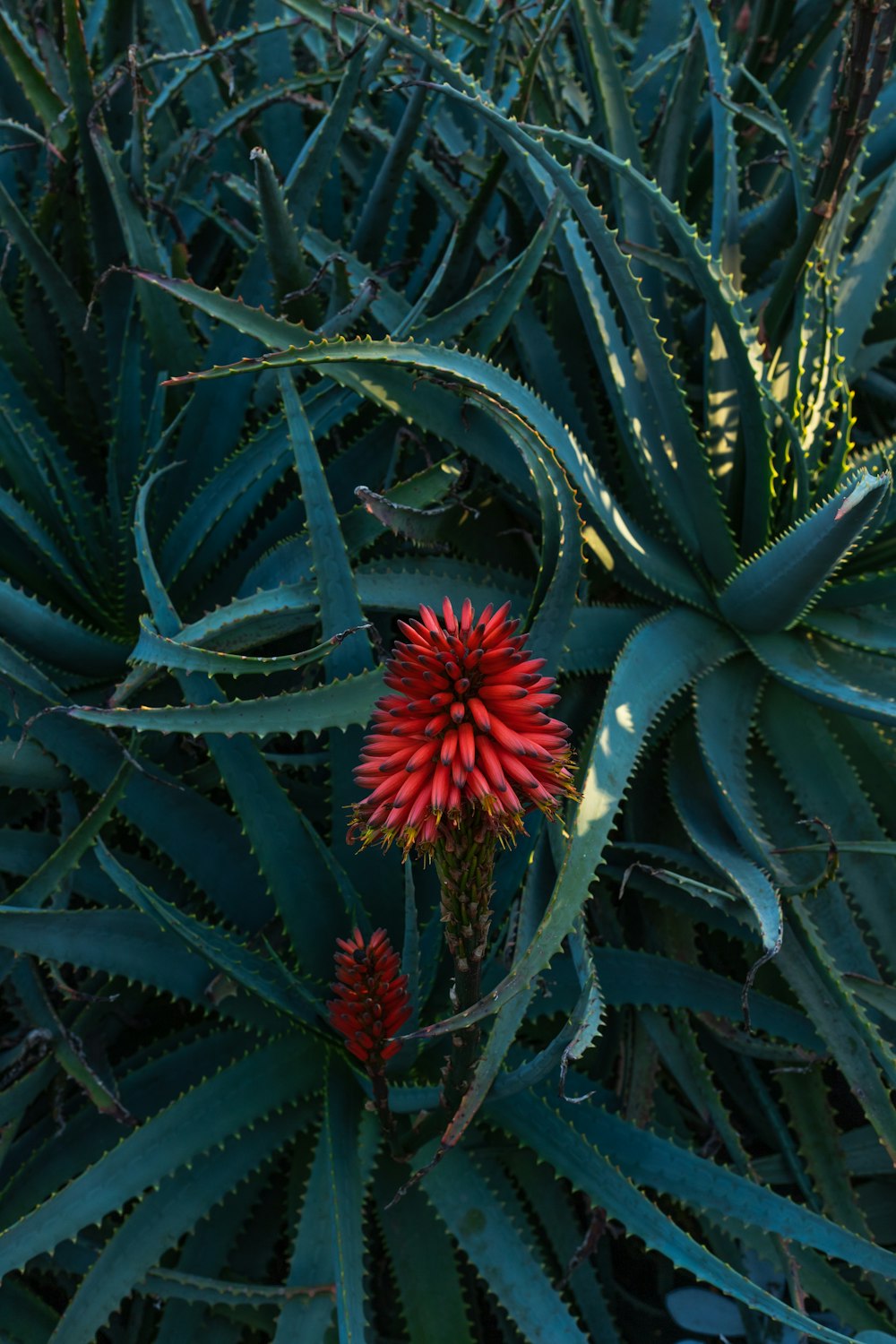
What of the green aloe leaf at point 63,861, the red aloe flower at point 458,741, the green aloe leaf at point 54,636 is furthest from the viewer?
the green aloe leaf at point 54,636

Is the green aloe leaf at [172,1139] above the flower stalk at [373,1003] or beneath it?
beneath

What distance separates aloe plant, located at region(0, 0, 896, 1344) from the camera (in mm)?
1057

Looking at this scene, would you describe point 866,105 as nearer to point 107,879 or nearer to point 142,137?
point 142,137

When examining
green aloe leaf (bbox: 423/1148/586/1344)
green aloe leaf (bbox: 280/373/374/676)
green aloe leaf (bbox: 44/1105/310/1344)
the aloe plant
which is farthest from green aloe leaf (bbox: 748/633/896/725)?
green aloe leaf (bbox: 44/1105/310/1344)

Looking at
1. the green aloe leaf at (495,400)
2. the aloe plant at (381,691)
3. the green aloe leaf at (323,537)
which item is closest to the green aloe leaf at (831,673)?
the aloe plant at (381,691)

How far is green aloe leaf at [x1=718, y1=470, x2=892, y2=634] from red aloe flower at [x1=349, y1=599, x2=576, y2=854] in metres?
0.47

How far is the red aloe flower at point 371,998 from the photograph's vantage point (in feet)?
2.87

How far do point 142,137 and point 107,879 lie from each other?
3.19 feet

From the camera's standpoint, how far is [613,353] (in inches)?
53.0

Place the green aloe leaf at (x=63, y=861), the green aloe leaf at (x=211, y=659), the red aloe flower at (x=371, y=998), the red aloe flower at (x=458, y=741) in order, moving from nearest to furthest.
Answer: the red aloe flower at (x=458, y=741)
the red aloe flower at (x=371, y=998)
the green aloe leaf at (x=211, y=659)
the green aloe leaf at (x=63, y=861)

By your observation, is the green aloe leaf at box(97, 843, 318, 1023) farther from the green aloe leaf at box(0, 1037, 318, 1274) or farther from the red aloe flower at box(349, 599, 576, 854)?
the red aloe flower at box(349, 599, 576, 854)

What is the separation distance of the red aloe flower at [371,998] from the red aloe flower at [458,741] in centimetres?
19

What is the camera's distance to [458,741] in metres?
0.67

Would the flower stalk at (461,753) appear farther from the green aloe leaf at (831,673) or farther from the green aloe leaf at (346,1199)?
the green aloe leaf at (831,673)
